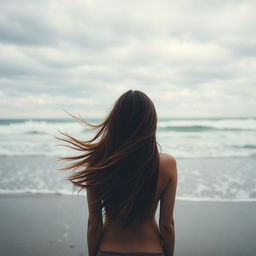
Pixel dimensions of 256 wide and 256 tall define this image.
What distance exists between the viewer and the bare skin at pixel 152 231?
148 cm

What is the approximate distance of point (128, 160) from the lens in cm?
142

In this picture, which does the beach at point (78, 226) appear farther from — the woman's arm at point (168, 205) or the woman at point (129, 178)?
the woman at point (129, 178)

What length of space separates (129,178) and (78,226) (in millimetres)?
2801

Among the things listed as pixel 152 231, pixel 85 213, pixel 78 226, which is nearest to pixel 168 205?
pixel 152 231

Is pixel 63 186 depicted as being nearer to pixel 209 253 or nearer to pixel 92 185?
pixel 209 253

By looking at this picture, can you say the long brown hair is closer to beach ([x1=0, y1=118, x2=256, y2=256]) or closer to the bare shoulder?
the bare shoulder

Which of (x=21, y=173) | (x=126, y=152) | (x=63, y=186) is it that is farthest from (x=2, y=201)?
(x=126, y=152)

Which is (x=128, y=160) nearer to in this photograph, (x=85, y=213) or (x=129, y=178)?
(x=129, y=178)

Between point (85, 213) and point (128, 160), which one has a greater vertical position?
point (128, 160)

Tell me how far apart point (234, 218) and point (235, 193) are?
129cm

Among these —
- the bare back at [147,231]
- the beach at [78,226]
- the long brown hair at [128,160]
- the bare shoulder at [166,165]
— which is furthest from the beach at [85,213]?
the bare shoulder at [166,165]

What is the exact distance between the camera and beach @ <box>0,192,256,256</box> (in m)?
3.13

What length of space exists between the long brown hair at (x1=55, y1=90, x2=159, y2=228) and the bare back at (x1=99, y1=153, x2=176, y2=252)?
0.23 ft

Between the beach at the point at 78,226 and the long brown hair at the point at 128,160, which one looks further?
the beach at the point at 78,226
